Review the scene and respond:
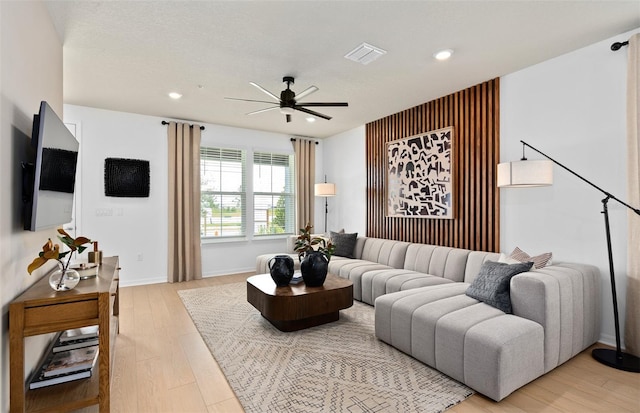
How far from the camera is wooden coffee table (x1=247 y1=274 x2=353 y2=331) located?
116 inches

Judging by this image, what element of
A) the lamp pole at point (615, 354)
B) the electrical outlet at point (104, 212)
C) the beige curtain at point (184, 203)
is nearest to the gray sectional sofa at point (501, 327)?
the lamp pole at point (615, 354)

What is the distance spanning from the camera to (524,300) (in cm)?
237

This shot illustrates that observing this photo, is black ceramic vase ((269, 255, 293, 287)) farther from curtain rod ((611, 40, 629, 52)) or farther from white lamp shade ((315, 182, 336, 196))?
curtain rod ((611, 40, 629, 52))

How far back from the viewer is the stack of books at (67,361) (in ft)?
6.13

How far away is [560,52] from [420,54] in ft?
4.44

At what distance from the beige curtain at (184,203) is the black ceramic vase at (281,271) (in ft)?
8.34

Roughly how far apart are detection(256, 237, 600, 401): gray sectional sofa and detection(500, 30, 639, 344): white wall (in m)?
0.29

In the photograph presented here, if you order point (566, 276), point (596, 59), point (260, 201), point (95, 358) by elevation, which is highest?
point (596, 59)

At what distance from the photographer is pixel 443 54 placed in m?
2.97

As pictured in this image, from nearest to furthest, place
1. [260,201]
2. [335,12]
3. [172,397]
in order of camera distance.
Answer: [172,397] < [335,12] < [260,201]

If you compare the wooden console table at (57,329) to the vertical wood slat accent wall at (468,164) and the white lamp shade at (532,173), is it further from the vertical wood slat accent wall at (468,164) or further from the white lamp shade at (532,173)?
the vertical wood slat accent wall at (468,164)

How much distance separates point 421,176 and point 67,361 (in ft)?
13.7

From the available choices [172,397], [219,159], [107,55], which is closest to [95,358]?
[172,397]

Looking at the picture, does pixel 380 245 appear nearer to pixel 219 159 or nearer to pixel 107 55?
pixel 219 159
